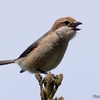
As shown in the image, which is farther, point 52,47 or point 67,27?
point 67,27

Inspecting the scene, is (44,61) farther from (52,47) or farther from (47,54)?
(52,47)

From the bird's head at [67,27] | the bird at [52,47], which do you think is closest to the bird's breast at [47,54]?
the bird at [52,47]

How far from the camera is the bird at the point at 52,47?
492 centimetres

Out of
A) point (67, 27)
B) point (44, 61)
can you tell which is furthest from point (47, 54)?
point (67, 27)

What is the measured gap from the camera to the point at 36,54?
511 centimetres

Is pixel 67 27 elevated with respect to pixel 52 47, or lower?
elevated

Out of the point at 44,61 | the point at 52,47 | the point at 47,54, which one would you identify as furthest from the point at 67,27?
the point at 44,61

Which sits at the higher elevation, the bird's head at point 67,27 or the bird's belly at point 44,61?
the bird's head at point 67,27

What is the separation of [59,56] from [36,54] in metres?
0.45

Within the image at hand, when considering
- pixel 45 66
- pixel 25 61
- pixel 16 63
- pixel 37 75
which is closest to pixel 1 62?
pixel 16 63

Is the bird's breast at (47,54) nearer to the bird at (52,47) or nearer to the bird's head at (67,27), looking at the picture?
the bird at (52,47)

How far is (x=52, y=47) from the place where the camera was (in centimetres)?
496

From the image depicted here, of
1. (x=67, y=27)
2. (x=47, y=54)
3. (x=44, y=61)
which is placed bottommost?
(x=44, y=61)

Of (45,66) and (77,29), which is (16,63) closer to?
(45,66)
